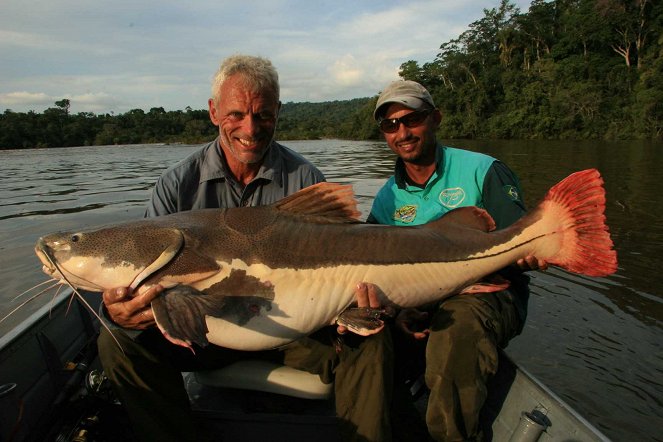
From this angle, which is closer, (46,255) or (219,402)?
(46,255)

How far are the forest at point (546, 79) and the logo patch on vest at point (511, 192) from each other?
136 feet

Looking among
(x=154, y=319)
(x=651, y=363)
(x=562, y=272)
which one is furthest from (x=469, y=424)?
(x=562, y=272)

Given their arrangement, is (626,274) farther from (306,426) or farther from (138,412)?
(138,412)

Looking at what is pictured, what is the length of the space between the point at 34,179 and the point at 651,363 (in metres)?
24.9

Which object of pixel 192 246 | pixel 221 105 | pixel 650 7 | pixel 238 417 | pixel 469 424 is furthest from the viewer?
pixel 650 7

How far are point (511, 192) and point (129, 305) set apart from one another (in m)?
2.64

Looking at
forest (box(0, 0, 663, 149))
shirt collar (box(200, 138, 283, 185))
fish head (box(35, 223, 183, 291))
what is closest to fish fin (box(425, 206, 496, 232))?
shirt collar (box(200, 138, 283, 185))

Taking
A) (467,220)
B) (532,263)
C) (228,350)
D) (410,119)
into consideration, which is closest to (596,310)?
(532,263)

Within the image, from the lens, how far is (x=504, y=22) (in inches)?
2486

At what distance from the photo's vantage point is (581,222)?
2.84 m

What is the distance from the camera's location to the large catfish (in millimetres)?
2639

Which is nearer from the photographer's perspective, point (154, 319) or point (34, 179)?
point (154, 319)

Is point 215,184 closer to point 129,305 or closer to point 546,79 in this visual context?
point 129,305

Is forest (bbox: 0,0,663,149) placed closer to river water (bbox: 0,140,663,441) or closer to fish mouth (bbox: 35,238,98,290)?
river water (bbox: 0,140,663,441)
